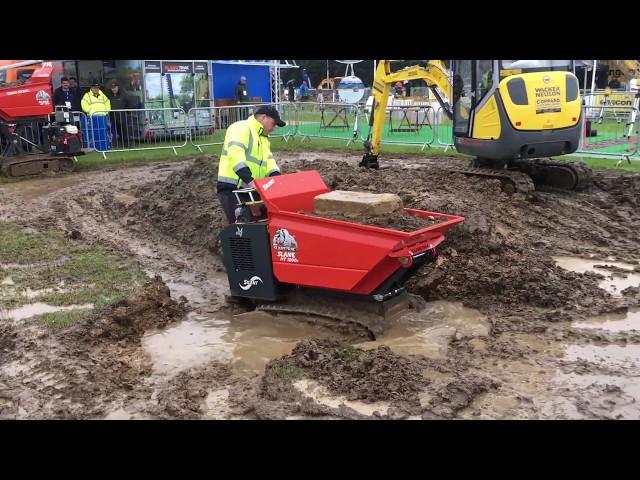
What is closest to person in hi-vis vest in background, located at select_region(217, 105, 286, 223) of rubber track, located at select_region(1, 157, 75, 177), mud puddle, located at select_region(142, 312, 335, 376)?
mud puddle, located at select_region(142, 312, 335, 376)

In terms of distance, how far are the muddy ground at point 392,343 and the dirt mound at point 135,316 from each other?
18 millimetres

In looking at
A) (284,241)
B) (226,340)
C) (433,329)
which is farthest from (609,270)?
(226,340)

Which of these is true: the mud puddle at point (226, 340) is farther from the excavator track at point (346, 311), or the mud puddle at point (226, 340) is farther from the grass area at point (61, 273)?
the grass area at point (61, 273)

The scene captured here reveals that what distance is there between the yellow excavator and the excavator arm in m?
0.02

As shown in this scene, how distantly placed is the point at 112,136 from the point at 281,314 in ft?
42.1

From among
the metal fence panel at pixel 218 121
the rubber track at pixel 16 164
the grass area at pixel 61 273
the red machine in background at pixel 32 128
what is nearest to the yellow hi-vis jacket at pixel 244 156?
the grass area at pixel 61 273

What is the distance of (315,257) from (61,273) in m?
3.40

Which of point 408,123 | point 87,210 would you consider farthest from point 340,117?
point 87,210

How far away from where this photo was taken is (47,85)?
44.5 feet

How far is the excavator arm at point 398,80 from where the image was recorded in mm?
11086

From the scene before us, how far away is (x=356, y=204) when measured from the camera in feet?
17.4

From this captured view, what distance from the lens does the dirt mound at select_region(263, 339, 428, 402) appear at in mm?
4293

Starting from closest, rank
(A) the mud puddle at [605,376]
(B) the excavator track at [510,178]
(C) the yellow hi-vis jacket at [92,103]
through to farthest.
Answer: (A) the mud puddle at [605,376] → (B) the excavator track at [510,178] → (C) the yellow hi-vis jacket at [92,103]

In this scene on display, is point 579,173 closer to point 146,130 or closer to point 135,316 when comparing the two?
point 135,316
